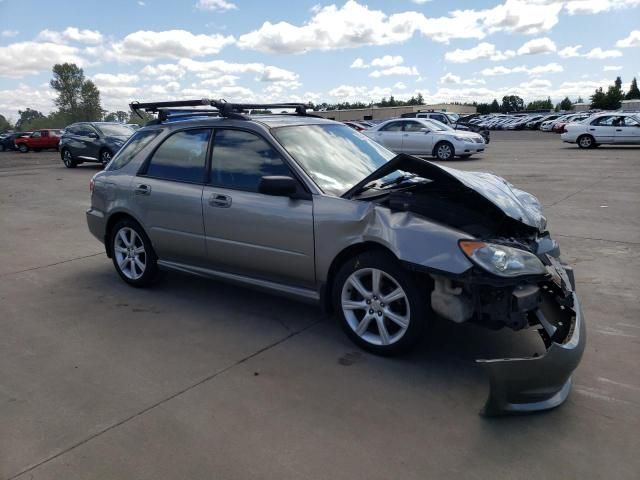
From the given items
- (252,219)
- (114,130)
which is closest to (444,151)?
(114,130)

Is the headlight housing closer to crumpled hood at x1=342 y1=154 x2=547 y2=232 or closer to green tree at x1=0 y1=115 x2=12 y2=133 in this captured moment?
crumpled hood at x1=342 y1=154 x2=547 y2=232

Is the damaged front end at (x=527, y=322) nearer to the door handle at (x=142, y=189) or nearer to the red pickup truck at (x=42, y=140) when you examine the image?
the door handle at (x=142, y=189)

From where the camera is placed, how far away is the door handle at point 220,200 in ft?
14.4

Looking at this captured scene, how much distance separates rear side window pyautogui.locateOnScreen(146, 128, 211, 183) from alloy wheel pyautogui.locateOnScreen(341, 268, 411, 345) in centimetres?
178

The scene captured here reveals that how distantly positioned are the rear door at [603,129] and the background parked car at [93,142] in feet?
60.3

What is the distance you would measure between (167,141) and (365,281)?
2.51m

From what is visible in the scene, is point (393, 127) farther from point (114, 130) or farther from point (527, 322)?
point (527, 322)

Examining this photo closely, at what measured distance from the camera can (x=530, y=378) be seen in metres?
2.89

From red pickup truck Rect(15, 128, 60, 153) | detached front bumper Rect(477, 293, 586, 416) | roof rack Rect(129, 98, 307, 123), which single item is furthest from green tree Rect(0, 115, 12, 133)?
detached front bumper Rect(477, 293, 586, 416)

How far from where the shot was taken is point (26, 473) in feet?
8.54

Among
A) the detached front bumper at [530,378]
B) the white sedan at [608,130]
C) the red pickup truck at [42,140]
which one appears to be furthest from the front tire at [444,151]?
the red pickup truck at [42,140]

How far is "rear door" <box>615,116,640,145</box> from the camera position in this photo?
21.5 m

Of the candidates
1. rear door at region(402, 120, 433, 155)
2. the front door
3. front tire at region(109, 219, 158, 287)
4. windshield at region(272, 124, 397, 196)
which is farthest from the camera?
rear door at region(402, 120, 433, 155)

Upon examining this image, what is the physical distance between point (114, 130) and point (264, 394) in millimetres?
17788
